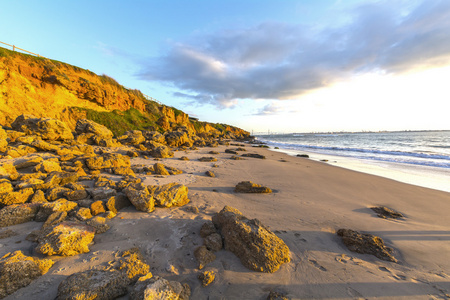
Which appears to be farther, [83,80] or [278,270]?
[83,80]

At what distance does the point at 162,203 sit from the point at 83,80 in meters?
31.6

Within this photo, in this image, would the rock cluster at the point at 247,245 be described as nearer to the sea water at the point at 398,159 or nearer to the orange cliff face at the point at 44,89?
the sea water at the point at 398,159

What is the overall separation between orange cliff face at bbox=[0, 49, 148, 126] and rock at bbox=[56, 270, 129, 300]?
2517 cm

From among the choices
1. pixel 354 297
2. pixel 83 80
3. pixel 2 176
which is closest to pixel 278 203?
pixel 354 297

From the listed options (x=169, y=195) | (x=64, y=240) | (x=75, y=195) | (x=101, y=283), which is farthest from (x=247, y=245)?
(x=75, y=195)

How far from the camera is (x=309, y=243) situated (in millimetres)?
4445

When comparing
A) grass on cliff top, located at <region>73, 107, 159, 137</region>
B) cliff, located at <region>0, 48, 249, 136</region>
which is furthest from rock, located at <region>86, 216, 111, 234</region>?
grass on cliff top, located at <region>73, 107, 159, 137</region>

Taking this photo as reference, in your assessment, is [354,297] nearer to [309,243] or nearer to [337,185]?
[309,243]

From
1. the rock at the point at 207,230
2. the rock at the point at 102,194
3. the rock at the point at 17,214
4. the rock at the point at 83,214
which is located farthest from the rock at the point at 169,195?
the rock at the point at 17,214

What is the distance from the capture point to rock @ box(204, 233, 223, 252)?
3986mm

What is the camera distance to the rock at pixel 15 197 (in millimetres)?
5006

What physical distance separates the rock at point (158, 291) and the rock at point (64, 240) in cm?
198

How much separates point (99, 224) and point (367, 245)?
6961 mm

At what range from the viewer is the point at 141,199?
5.50 meters
